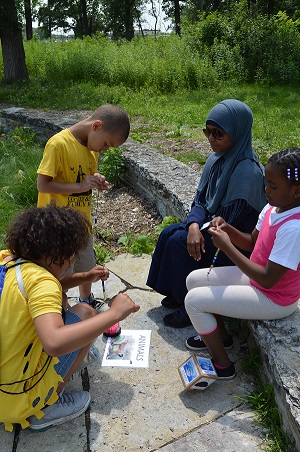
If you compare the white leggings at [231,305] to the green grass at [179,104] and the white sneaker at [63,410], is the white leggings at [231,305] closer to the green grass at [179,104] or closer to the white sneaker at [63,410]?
the white sneaker at [63,410]

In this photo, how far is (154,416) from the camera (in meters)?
2.26

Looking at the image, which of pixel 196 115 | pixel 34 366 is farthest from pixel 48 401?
pixel 196 115

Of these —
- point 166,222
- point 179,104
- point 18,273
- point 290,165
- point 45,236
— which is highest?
point 290,165

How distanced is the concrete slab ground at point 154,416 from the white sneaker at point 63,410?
42 mm

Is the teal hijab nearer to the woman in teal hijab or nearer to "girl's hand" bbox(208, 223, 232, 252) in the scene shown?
the woman in teal hijab

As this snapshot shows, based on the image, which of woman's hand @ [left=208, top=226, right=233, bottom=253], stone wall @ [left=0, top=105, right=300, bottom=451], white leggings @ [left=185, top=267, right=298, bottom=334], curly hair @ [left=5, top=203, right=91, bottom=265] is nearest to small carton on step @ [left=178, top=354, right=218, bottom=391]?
white leggings @ [left=185, top=267, right=298, bottom=334]

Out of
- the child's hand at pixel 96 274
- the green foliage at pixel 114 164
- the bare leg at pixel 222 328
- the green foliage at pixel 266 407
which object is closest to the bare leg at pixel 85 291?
the child's hand at pixel 96 274

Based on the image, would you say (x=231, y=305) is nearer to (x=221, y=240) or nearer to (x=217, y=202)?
(x=221, y=240)

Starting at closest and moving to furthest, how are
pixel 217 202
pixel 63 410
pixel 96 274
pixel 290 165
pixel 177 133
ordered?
pixel 290 165 → pixel 63 410 → pixel 96 274 → pixel 217 202 → pixel 177 133

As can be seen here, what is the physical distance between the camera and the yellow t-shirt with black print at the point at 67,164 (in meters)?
2.80

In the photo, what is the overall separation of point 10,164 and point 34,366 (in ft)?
13.2

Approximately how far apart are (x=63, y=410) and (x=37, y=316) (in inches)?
26.7

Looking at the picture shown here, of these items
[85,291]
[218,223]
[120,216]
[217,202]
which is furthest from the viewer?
[120,216]

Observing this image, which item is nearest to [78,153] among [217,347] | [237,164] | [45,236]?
[237,164]
